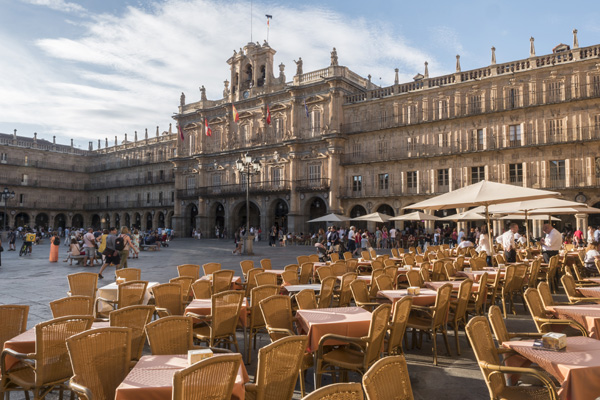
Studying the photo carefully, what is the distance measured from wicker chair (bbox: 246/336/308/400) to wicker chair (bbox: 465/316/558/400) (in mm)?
1502

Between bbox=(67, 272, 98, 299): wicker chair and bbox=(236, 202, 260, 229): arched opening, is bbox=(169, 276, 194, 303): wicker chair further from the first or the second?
bbox=(236, 202, 260, 229): arched opening

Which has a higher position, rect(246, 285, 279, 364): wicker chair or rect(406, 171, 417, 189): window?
rect(406, 171, 417, 189): window

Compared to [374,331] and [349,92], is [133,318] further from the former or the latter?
[349,92]

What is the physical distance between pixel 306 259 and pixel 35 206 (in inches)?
2115

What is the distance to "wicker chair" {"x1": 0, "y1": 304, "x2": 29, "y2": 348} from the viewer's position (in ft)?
15.3

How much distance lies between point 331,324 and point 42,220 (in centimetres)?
6110

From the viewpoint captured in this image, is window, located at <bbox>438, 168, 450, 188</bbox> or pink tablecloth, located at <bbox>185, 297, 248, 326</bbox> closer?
pink tablecloth, located at <bbox>185, 297, 248, 326</bbox>

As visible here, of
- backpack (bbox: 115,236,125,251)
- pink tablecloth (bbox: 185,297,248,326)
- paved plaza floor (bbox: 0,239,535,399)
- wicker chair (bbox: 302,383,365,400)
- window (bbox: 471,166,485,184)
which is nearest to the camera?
wicker chair (bbox: 302,383,365,400)

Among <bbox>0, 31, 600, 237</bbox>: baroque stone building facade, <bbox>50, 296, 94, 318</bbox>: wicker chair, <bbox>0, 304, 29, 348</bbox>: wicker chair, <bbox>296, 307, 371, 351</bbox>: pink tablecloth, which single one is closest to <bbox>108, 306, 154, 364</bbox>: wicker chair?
<bbox>50, 296, 94, 318</bbox>: wicker chair

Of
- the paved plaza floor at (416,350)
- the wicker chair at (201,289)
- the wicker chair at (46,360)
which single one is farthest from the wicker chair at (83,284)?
the wicker chair at (46,360)

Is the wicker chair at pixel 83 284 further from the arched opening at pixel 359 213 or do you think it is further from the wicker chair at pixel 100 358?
the arched opening at pixel 359 213

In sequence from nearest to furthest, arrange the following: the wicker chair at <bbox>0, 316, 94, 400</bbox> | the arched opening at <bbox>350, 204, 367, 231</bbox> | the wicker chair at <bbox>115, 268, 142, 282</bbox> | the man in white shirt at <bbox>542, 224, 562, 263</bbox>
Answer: the wicker chair at <bbox>0, 316, 94, 400</bbox> → the wicker chair at <bbox>115, 268, 142, 282</bbox> → the man in white shirt at <bbox>542, 224, 562, 263</bbox> → the arched opening at <bbox>350, 204, 367, 231</bbox>

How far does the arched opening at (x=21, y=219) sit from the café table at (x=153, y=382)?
59.9m

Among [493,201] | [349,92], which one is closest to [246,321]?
[493,201]
